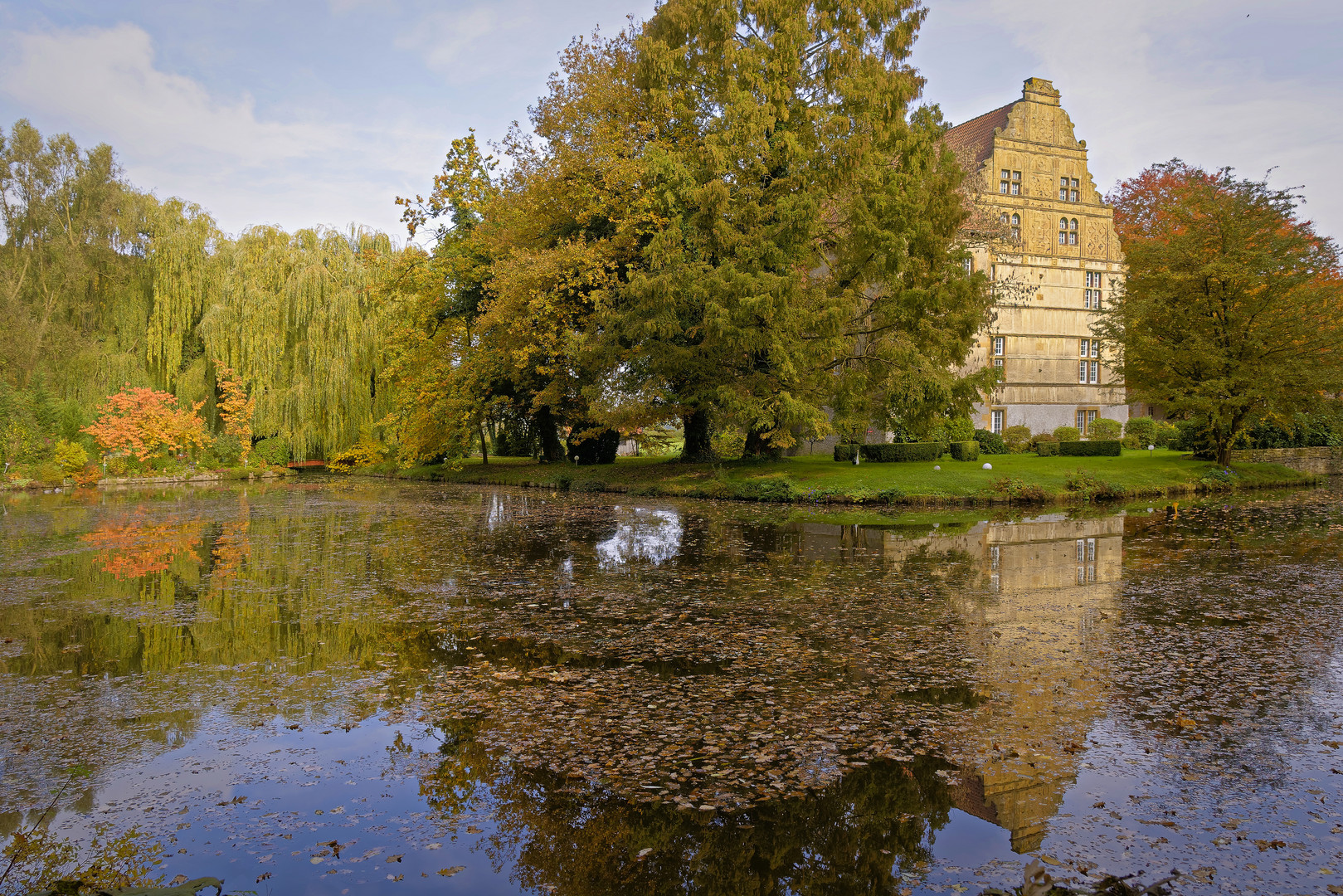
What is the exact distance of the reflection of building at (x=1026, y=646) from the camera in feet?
14.9

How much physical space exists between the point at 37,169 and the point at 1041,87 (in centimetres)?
4217

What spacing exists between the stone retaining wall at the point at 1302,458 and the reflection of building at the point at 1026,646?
56.7 feet

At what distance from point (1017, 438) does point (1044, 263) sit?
9.82 metres

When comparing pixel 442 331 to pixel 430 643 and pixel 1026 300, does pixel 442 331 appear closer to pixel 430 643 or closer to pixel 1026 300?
pixel 430 643

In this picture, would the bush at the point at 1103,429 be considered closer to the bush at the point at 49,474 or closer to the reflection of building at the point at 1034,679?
the reflection of building at the point at 1034,679

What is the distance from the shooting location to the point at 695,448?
27.0m

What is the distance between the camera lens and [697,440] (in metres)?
27.0

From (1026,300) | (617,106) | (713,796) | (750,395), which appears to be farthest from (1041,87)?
(713,796)

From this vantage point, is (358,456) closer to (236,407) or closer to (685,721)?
(236,407)

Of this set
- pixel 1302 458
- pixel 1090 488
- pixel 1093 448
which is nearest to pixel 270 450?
pixel 1090 488

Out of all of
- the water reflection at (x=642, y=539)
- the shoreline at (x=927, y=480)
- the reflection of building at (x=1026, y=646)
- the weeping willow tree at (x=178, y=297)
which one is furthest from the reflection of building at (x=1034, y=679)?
the weeping willow tree at (x=178, y=297)

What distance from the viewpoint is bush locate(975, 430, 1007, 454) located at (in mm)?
32406

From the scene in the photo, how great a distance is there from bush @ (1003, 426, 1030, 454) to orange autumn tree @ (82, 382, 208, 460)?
31.9 meters

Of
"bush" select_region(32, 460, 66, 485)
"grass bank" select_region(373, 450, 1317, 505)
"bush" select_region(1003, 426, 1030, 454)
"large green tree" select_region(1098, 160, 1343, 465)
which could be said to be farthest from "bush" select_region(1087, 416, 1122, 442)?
"bush" select_region(32, 460, 66, 485)
